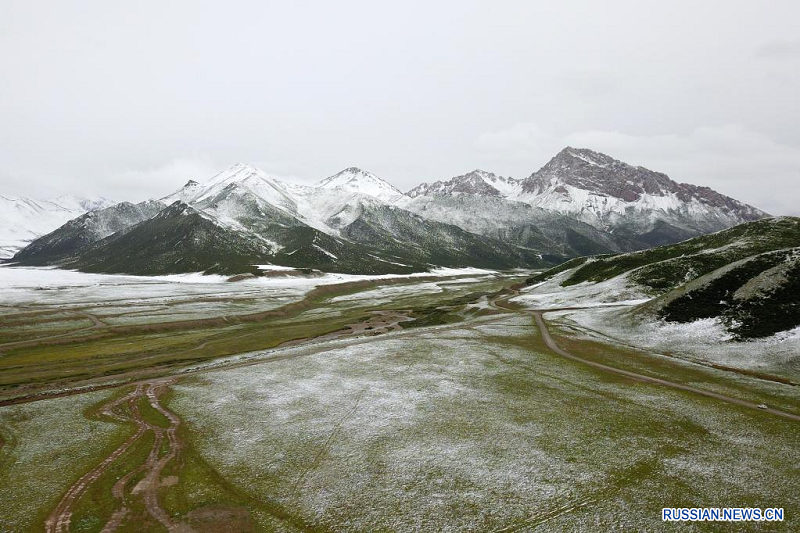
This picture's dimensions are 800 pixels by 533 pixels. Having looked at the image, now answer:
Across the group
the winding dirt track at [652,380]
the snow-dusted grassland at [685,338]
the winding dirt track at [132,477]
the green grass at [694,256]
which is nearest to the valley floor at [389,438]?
the winding dirt track at [132,477]

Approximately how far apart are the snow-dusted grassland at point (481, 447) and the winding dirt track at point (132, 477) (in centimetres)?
243

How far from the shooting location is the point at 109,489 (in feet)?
92.4

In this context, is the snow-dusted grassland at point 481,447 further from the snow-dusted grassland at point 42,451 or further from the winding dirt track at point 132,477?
the snow-dusted grassland at point 42,451

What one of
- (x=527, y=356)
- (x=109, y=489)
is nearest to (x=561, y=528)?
(x=109, y=489)

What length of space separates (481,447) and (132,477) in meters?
26.1

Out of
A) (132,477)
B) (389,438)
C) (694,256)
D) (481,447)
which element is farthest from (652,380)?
(694,256)

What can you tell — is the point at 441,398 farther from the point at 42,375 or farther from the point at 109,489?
the point at 42,375

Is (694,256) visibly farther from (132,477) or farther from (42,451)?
(42,451)

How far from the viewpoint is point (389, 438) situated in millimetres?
35469

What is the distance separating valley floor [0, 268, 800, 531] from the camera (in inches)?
994

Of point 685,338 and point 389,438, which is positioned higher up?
point 685,338

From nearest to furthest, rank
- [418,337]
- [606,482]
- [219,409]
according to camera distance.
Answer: [606,482] < [219,409] < [418,337]

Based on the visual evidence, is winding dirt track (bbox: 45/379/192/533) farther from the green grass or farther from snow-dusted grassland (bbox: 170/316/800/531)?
the green grass

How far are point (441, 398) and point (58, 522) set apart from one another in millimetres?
32743
